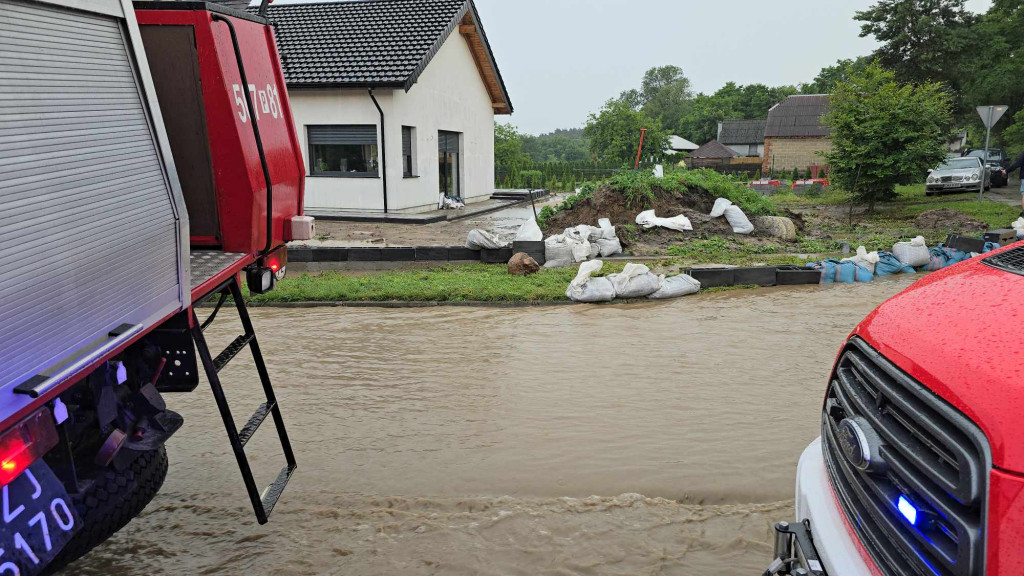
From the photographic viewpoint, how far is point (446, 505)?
4109 mm

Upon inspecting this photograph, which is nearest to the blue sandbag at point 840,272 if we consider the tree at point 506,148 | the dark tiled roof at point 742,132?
the tree at point 506,148

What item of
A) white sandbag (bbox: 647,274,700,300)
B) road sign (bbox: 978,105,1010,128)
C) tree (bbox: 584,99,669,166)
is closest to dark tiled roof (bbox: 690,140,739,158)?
tree (bbox: 584,99,669,166)

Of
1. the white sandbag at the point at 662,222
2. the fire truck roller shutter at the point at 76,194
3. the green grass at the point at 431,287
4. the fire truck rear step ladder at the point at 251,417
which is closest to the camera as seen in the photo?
the fire truck roller shutter at the point at 76,194

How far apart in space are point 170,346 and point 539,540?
2.02 m

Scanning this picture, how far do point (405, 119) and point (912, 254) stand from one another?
1152 centimetres

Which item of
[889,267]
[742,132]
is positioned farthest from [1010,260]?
[742,132]

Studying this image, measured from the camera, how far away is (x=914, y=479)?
5.44ft

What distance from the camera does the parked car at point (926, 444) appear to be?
4.61 ft

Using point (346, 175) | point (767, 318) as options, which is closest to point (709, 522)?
point (767, 318)

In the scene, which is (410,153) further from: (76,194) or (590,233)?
(76,194)

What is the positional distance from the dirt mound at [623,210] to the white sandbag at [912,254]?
3241 millimetres

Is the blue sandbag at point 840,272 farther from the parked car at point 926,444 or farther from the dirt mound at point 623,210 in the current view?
the parked car at point 926,444

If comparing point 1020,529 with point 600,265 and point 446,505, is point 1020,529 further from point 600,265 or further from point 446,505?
point 600,265

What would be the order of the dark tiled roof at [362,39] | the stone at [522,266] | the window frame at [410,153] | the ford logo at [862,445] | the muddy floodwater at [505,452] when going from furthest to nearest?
1. the window frame at [410,153]
2. the dark tiled roof at [362,39]
3. the stone at [522,266]
4. the muddy floodwater at [505,452]
5. the ford logo at [862,445]
